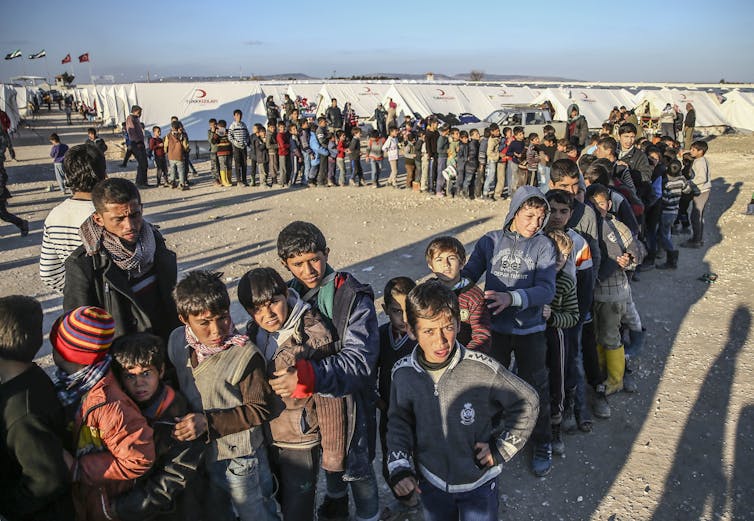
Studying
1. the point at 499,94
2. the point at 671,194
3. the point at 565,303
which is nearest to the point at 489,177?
the point at 671,194

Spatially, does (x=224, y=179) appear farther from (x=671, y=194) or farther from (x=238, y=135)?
(x=671, y=194)

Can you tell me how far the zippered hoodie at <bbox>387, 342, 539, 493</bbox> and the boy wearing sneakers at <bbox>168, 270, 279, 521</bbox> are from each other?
0.57 m

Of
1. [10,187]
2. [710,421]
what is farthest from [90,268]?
[10,187]

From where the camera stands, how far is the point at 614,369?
14.0 ft

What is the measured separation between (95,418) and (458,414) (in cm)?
138

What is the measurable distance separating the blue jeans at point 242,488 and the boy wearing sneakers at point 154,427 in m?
0.23

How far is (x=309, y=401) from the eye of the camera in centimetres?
227

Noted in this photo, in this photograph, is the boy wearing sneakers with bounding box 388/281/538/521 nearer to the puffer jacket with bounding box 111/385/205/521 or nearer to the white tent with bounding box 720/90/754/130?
the puffer jacket with bounding box 111/385/205/521

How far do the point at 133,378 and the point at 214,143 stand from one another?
11905mm

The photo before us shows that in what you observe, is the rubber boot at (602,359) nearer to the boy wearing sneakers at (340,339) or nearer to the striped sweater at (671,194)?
the boy wearing sneakers at (340,339)

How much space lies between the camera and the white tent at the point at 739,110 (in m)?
25.2

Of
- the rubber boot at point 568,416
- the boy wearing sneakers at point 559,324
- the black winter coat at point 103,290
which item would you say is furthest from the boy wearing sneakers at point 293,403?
the rubber boot at point 568,416

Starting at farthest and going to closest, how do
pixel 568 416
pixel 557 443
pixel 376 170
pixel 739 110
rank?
1. pixel 739 110
2. pixel 376 170
3. pixel 568 416
4. pixel 557 443

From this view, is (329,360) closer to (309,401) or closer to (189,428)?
(309,401)
